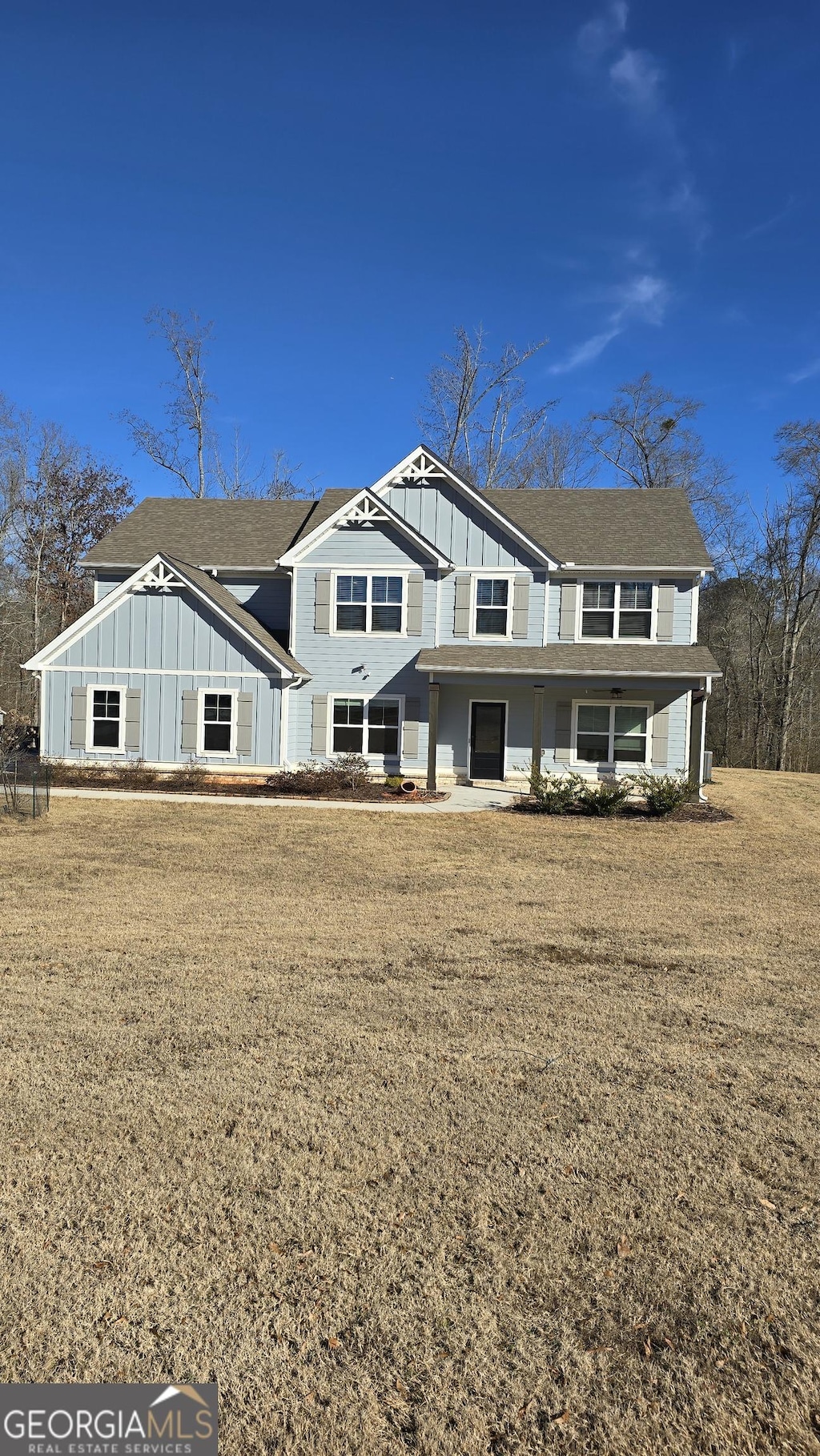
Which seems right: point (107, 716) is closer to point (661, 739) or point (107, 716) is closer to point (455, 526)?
point (455, 526)

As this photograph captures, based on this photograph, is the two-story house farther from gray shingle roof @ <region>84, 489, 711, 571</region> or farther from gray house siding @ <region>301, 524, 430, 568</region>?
gray shingle roof @ <region>84, 489, 711, 571</region>

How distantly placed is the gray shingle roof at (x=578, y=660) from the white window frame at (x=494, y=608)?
37 cm

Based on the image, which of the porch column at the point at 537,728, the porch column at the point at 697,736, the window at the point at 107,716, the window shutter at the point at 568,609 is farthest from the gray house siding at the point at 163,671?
the porch column at the point at 697,736

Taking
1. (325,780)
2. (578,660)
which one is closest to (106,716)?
(325,780)

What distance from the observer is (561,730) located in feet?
65.8

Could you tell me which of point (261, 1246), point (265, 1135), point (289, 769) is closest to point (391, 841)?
point (289, 769)

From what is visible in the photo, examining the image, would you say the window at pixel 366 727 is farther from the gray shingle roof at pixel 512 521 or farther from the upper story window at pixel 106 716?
the upper story window at pixel 106 716

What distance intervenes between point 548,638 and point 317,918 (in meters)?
13.8

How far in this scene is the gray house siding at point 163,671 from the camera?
1931 centimetres

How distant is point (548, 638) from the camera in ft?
66.6

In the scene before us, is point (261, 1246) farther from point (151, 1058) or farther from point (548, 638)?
point (548, 638)

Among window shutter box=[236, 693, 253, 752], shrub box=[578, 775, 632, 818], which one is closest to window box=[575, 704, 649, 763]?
shrub box=[578, 775, 632, 818]

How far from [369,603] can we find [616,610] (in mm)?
6420

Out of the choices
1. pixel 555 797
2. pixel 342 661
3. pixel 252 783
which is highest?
pixel 342 661
